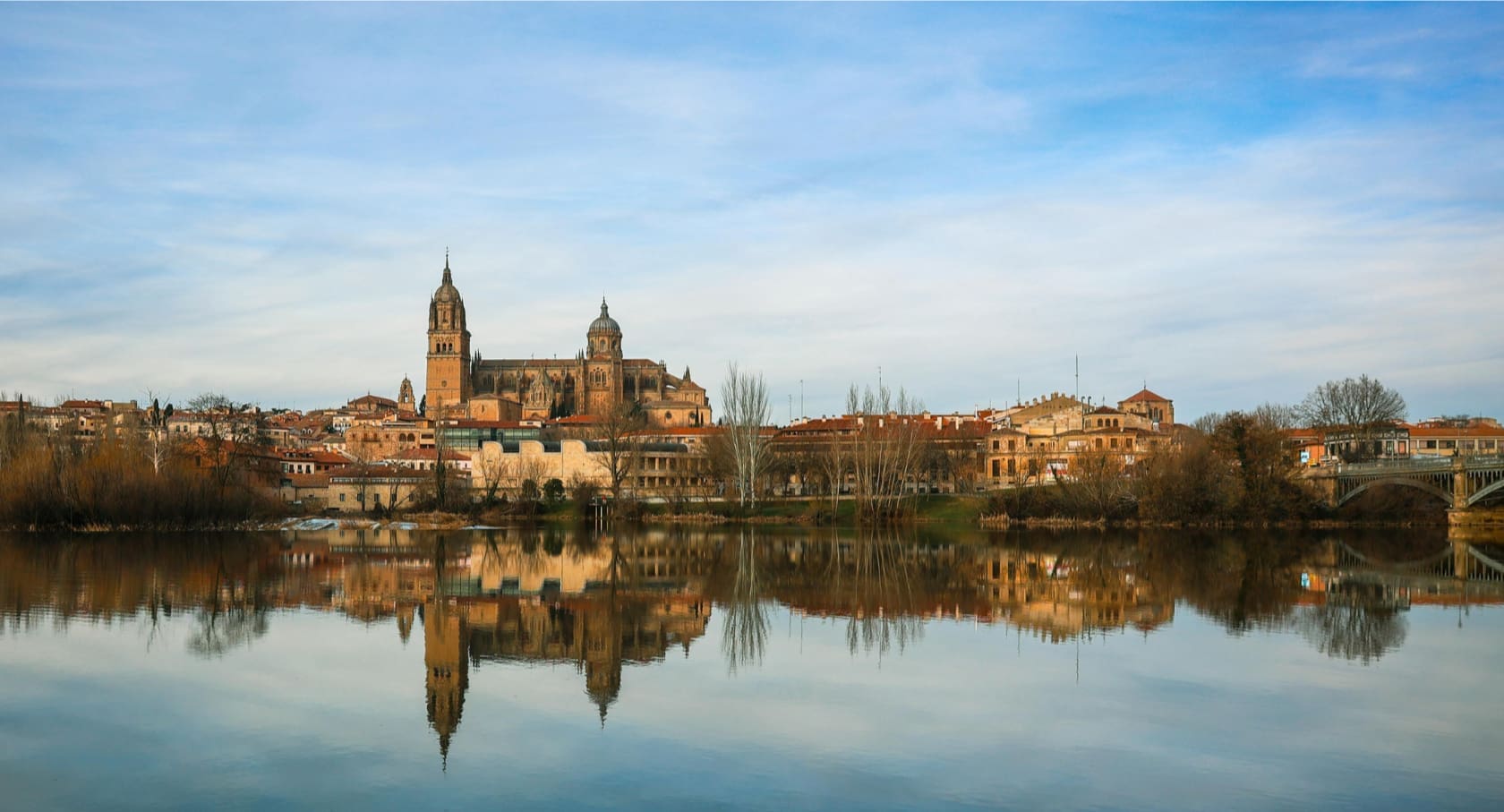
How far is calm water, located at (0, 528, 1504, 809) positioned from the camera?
1136 cm

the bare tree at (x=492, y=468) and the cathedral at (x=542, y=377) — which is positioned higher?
the cathedral at (x=542, y=377)

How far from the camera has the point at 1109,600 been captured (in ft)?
85.0

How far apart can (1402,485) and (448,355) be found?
108533mm

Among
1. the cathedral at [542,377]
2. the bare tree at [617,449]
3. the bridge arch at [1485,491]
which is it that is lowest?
the bridge arch at [1485,491]

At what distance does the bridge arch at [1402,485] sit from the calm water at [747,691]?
2786 centimetres

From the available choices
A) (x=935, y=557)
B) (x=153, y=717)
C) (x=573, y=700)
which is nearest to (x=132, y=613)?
(x=153, y=717)

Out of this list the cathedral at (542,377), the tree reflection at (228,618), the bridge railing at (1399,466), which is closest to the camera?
the tree reflection at (228,618)

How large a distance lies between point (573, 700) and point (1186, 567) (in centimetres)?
2355

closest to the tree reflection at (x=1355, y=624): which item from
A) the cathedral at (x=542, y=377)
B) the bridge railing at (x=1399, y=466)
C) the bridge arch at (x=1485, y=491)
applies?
the bridge arch at (x=1485, y=491)

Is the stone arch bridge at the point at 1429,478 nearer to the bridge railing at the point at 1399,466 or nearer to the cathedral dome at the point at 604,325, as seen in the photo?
the bridge railing at the point at 1399,466

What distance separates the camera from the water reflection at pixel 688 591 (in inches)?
785

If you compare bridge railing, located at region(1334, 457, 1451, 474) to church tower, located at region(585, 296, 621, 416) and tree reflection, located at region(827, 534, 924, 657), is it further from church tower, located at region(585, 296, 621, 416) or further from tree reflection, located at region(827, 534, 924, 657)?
church tower, located at region(585, 296, 621, 416)

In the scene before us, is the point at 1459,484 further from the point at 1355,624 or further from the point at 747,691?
the point at 747,691

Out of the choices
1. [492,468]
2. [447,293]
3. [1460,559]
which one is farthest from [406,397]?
[1460,559]
